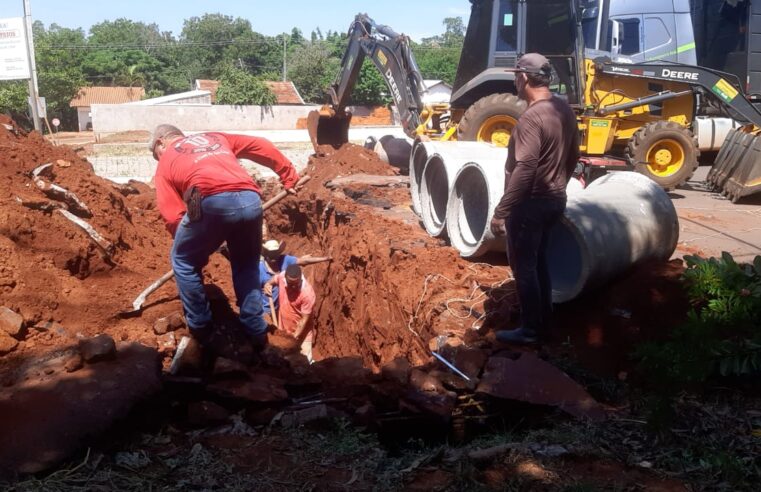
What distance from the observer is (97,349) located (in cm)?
362

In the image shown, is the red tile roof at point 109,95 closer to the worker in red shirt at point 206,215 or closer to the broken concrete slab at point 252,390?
the worker in red shirt at point 206,215

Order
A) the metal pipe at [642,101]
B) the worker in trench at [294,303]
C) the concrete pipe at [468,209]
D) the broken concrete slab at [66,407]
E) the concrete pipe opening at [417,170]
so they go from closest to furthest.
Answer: the broken concrete slab at [66,407] < the concrete pipe at [468,209] < the worker in trench at [294,303] < the concrete pipe opening at [417,170] < the metal pipe at [642,101]

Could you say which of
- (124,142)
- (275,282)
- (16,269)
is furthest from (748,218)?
(124,142)

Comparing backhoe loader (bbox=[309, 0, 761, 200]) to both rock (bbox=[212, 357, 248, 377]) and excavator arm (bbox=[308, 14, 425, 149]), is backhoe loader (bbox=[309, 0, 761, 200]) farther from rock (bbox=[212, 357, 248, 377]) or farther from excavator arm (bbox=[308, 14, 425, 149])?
rock (bbox=[212, 357, 248, 377])

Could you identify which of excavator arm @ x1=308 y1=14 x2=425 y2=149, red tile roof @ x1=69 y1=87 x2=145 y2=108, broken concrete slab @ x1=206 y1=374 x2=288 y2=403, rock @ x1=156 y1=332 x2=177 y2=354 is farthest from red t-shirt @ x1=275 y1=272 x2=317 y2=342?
red tile roof @ x1=69 y1=87 x2=145 y2=108

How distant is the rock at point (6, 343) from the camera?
4143 mm

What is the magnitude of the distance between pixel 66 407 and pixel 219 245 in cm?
179

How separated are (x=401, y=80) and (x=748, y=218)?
5.90 m

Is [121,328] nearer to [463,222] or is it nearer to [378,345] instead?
[378,345]

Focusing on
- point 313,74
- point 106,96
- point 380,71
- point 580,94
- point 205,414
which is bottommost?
point 205,414

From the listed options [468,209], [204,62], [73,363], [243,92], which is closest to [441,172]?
[468,209]

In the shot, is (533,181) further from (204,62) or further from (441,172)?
(204,62)

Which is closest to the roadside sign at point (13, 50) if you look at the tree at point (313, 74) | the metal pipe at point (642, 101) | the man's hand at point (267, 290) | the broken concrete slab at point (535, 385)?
the man's hand at point (267, 290)

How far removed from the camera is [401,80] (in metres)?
11.7
